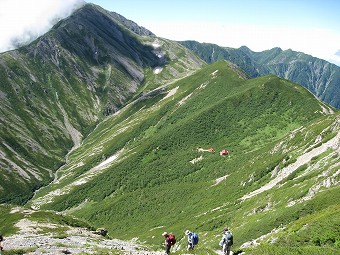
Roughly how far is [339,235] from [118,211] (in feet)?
485

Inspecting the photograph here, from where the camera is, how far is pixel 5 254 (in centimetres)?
4238

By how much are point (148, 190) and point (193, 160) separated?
29.9 meters

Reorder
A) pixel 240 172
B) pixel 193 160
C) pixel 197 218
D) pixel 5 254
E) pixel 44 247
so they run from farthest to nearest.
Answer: pixel 193 160 → pixel 240 172 → pixel 197 218 → pixel 44 247 → pixel 5 254

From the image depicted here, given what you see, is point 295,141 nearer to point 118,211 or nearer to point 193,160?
point 193,160

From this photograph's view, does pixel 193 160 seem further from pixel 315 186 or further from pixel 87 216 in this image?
pixel 315 186

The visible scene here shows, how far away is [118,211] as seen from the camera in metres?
176

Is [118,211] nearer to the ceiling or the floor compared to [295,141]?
nearer to the floor

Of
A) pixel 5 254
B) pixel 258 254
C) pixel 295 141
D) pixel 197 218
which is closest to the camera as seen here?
pixel 258 254

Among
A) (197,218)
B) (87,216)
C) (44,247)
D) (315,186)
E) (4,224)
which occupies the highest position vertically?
(44,247)

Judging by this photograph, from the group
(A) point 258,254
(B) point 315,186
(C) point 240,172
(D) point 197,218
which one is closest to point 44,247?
(A) point 258,254

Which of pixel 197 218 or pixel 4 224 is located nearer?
pixel 4 224

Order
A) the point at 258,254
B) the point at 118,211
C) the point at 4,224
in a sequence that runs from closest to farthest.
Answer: the point at 258,254 → the point at 4,224 → the point at 118,211

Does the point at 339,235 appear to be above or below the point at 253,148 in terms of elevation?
above

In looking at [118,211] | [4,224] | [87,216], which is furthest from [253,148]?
[4,224]
